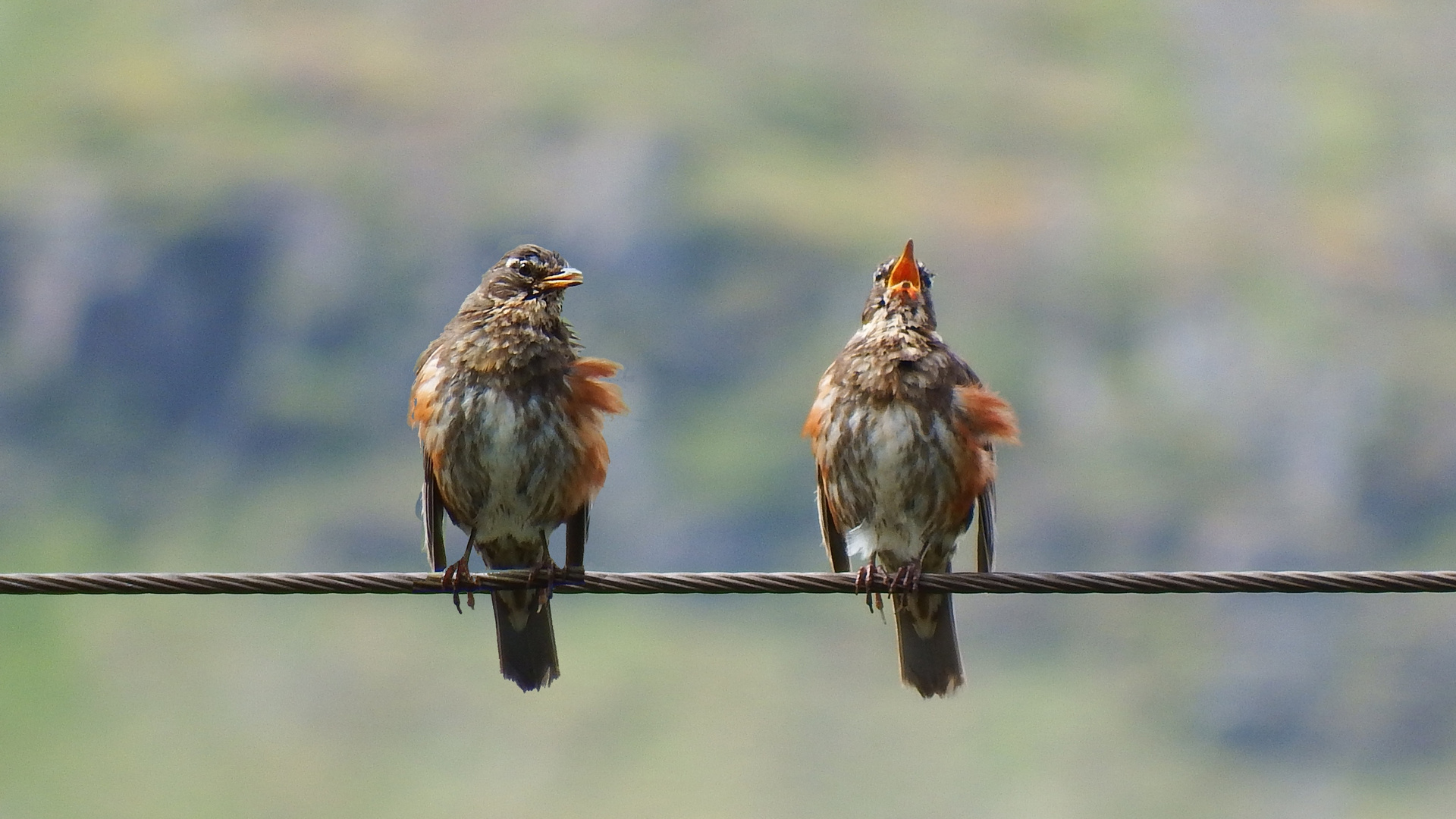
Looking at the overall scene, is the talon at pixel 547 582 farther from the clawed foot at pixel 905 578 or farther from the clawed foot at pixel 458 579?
the clawed foot at pixel 905 578

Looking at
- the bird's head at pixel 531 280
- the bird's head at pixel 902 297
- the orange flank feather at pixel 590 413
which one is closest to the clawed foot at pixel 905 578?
the bird's head at pixel 902 297

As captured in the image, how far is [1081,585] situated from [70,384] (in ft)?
362

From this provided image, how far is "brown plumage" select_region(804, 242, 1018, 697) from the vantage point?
8.31 meters

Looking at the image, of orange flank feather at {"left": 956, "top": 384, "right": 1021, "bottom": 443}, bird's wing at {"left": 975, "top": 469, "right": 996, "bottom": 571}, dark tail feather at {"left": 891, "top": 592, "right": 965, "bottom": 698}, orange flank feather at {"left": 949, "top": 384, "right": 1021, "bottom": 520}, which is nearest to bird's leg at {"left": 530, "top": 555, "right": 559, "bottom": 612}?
dark tail feather at {"left": 891, "top": 592, "right": 965, "bottom": 698}

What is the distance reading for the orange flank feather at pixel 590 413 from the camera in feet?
27.6

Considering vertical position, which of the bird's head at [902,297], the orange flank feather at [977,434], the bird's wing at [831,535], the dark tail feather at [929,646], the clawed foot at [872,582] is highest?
the bird's head at [902,297]

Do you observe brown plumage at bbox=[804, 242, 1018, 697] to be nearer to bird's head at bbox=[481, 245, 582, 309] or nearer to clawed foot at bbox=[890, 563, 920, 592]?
clawed foot at bbox=[890, 563, 920, 592]

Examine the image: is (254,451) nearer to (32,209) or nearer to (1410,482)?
(32,209)

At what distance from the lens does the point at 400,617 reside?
9562cm

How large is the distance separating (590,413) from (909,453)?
162 cm

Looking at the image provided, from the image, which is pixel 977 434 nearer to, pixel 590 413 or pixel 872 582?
pixel 872 582

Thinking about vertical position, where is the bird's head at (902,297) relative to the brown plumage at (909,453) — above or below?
above

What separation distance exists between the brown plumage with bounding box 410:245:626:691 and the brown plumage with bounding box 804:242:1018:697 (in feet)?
3.87

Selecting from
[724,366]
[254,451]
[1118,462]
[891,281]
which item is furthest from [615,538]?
[891,281]
